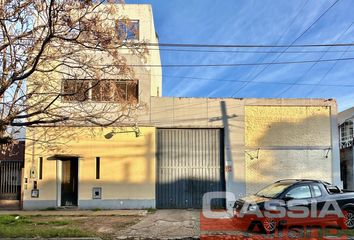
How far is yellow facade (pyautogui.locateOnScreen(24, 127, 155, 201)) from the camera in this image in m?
18.1

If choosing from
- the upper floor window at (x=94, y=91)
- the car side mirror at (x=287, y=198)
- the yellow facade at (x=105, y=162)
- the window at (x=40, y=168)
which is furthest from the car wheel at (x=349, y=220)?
the window at (x=40, y=168)

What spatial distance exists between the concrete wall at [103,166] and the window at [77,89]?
25.0ft

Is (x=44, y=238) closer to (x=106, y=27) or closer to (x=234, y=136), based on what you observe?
(x=106, y=27)

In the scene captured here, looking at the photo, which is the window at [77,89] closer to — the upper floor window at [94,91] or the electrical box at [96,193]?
the upper floor window at [94,91]

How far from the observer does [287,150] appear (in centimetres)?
1883

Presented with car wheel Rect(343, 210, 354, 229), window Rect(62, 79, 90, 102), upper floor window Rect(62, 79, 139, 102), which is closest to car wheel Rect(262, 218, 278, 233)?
car wheel Rect(343, 210, 354, 229)

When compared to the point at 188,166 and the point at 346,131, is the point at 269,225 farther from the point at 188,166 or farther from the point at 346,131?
the point at 346,131

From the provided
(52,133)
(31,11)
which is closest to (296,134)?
(52,133)

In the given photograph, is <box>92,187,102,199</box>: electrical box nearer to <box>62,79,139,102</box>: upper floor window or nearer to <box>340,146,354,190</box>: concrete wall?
<box>62,79,139,102</box>: upper floor window


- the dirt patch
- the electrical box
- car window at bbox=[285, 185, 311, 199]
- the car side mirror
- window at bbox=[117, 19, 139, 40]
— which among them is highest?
window at bbox=[117, 19, 139, 40]

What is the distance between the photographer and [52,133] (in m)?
18.0

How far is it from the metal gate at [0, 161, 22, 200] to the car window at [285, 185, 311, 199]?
1278 centimetres

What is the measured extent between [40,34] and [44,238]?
5.73m

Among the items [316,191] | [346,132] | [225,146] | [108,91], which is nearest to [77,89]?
[108,91]
